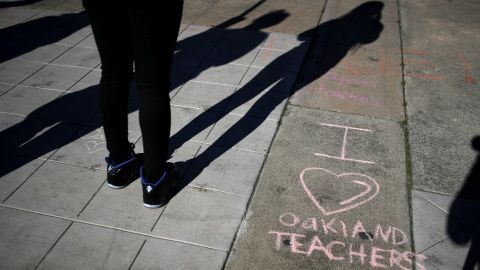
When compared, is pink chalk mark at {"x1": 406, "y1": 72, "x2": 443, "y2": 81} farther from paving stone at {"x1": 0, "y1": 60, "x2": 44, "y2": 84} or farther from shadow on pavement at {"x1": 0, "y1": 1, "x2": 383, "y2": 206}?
paving stone at {"x1": 0, "y1": 60, "x2": 44, "y2": 84}

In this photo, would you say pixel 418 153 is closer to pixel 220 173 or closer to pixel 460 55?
pixel 220 173

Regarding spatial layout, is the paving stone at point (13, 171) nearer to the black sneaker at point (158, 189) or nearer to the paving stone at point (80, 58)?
the black sneaker at point (158, 189)

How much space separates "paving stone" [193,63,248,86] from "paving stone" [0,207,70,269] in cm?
231

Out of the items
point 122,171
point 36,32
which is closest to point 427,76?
point 122,171

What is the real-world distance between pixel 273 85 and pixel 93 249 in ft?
8.48

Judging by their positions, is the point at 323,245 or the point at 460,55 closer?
the point at 323,245

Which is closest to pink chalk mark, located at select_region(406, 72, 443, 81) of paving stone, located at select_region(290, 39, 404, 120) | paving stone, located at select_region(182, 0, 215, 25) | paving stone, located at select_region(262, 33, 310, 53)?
paving stone, located at select_region(290, 39, 404, 120)

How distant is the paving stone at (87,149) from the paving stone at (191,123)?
0.37 m

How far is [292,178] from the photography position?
3.08 m

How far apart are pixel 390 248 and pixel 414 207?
1.59ft

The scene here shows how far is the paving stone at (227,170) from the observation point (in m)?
2.98

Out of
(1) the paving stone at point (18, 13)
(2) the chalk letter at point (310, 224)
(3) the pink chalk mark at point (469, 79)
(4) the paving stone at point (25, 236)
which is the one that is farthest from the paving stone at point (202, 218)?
(1) the paving stone at point (18, 13)

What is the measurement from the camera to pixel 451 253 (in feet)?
8.28

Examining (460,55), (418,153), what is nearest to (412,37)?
(460,55)
